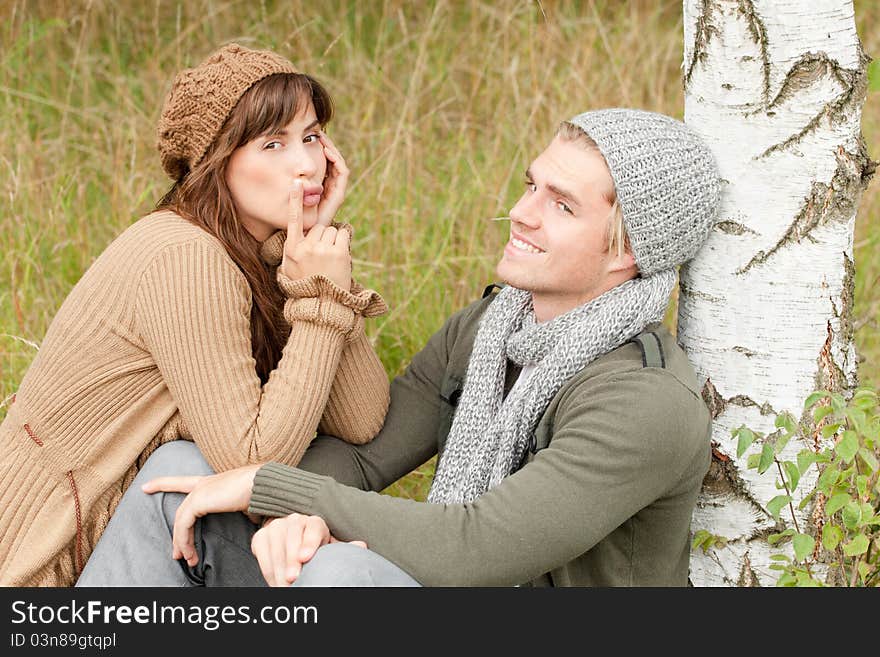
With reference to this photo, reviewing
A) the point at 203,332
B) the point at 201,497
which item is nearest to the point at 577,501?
the point at 201,497

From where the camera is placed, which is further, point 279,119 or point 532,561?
point 279,119

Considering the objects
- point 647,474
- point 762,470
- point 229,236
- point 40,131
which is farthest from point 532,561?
point 40,131

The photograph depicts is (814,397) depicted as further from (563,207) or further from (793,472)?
(563,207)

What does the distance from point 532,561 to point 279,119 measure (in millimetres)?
1221

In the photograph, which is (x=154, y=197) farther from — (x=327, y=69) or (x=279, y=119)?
(x=279, y=119)

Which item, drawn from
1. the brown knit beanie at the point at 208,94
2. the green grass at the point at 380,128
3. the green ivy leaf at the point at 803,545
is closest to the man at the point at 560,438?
the green ivy leaf at the point at 803,545

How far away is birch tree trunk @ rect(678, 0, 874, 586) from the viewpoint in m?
2.35

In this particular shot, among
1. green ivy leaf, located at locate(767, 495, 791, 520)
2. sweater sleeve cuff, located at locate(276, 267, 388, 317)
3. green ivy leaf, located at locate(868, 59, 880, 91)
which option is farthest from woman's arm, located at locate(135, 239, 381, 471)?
green ivy leaf, located at locate(868, 59, 880, 91)

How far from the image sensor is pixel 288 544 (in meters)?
2.20

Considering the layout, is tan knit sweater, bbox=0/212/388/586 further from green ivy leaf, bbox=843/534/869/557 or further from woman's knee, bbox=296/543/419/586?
green ivy leaf, bbox=843/534/869/557

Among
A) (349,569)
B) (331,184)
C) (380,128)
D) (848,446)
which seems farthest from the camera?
(380,128)

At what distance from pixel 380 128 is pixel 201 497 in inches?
120

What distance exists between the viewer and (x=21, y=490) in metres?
2.62

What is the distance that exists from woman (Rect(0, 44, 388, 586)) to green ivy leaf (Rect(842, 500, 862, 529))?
1.15m
